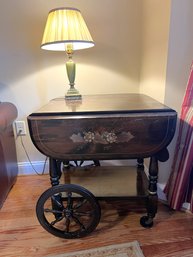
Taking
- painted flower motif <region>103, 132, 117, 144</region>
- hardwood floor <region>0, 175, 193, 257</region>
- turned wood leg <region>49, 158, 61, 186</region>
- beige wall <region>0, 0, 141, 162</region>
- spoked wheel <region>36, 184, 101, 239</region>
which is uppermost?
beige wall <region>0, 0, 141, 162</region>

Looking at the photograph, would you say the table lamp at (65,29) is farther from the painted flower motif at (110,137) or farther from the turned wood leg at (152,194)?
the turned wood leg at (152,194)

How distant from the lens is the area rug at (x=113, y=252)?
100cm

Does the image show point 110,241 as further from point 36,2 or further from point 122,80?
point 36,2

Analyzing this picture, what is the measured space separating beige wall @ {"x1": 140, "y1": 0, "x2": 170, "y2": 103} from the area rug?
0.83 metres

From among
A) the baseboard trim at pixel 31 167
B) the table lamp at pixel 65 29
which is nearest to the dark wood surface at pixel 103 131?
the table lamp at pixel 65 29

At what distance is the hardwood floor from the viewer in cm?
105

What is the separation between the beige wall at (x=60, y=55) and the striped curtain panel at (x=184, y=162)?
1.97ft

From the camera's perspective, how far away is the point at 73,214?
1.12m

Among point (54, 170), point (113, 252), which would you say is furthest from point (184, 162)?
point (54, 170)

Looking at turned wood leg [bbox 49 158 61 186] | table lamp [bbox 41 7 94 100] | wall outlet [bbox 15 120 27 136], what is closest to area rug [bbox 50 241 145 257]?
turned wood leg [bbox 49 158 61 186]

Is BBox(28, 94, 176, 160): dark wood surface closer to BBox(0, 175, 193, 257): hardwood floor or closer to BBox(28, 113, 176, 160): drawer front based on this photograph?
BBox(28, 113, 176, 160): drawer front

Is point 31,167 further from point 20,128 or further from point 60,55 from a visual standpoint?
point 60,55

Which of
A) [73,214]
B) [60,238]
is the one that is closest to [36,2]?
[73,214]

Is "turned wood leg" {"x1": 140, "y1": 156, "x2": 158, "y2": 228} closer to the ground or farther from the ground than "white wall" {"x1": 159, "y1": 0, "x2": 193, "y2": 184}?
closer to the ground
